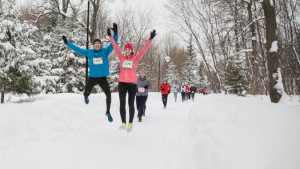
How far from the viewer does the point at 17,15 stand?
25.3 feet

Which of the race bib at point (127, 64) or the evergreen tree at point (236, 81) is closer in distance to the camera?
the race bib at point (127, 64)

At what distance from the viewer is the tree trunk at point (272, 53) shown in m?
6.39

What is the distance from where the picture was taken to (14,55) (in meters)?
7.25

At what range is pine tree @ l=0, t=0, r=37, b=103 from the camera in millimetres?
7048

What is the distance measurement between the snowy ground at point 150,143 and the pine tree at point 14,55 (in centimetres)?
221

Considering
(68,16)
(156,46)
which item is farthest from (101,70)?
(156,46)

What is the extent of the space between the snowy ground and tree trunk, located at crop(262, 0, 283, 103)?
2.36 meters

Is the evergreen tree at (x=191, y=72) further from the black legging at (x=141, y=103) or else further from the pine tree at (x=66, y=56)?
the black legging at (x=141, y=103)

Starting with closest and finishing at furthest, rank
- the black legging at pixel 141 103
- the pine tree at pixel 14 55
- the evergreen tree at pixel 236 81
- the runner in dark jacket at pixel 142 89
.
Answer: the pine tree at pixel 14 55
the black legging at pixel 141 103
the runner in dark jacket at pixel 142 89
the evergreen tree at pixel 236 81

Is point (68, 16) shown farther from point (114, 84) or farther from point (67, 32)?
point (114, 84)

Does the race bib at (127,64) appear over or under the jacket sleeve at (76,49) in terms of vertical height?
under

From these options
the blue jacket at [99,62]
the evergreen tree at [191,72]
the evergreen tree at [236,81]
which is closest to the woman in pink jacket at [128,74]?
the blue jacket at [99,62]

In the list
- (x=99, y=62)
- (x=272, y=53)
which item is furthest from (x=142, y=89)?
(x=272, y=53)

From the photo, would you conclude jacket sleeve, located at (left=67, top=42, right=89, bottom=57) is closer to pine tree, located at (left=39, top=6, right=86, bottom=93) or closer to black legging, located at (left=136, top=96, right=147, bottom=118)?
black legging, located at (left=136, top=96, right=147, bottom=118)
